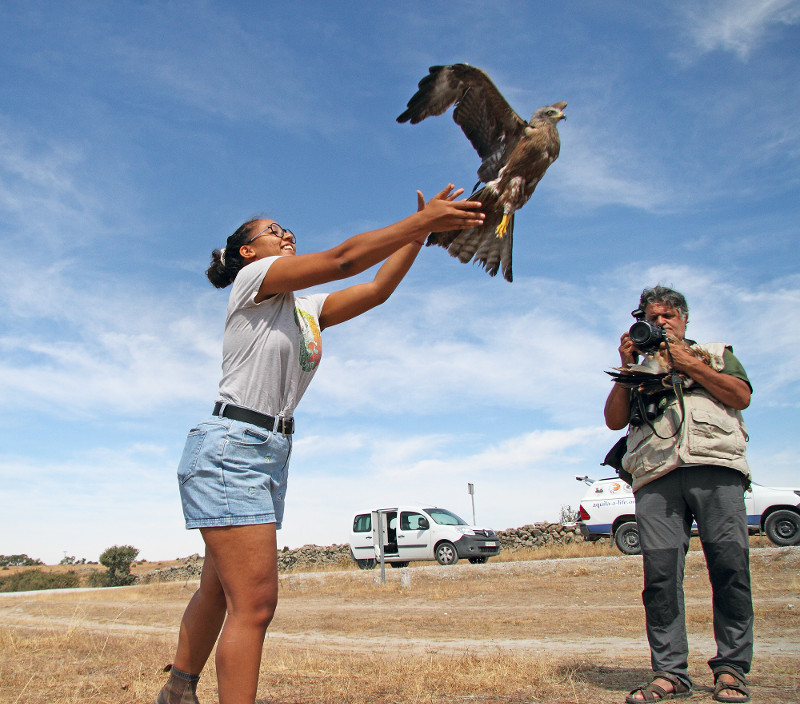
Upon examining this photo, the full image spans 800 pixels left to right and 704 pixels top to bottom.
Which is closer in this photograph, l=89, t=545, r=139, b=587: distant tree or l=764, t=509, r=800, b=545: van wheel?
l=764, t=509, r=800, b=545: van wheel

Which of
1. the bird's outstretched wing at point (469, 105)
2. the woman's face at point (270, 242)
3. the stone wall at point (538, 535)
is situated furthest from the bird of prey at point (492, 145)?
the stone wall at point (538, 535)

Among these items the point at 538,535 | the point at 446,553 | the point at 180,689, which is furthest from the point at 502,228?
the point at 538,535

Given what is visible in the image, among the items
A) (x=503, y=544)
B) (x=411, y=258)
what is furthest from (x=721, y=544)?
(x=503, y=544)

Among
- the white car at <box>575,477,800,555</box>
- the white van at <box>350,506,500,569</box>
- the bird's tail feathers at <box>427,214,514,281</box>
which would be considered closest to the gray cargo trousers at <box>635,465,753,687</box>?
the bird's tail feathers at <box>427,214,514,281</box>

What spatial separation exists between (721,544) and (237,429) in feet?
8.82

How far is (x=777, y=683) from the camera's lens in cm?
359

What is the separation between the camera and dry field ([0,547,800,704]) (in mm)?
3557

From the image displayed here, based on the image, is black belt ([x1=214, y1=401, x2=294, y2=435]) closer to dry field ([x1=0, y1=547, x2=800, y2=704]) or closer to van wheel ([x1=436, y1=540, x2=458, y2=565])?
dry field ([x1=0, y1=547, x2=800, y2=704])

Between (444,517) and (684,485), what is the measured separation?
14498 millimetres

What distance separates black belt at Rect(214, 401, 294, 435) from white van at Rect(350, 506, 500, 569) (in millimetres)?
14812

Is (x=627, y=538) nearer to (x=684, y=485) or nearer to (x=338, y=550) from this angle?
(x=684, y=485)

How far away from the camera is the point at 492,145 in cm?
591

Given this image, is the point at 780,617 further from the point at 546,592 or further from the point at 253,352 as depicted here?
the point at 253,352

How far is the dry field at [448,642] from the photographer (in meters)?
3.56
